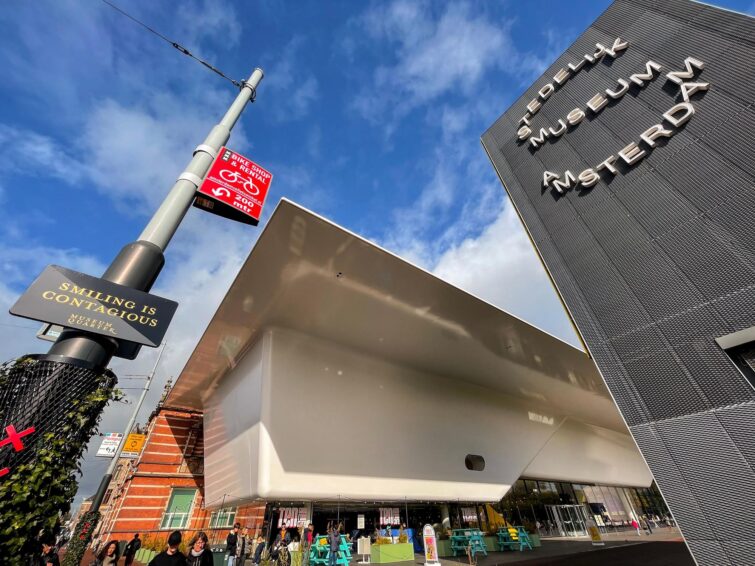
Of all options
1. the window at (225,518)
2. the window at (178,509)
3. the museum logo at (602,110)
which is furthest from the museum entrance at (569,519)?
the window at (178,509)

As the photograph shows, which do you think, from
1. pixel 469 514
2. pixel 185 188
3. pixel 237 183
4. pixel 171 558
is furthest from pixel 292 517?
pixel 185 188

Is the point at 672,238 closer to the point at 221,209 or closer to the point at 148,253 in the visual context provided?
the point at 221,209

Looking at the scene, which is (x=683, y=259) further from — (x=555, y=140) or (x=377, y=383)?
(x=377, y=383)

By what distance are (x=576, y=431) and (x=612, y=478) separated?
5.48 metres

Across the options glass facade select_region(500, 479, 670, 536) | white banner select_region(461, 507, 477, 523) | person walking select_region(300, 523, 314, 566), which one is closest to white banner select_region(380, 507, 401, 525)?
person walking select_region(300, 523, 314, 566)

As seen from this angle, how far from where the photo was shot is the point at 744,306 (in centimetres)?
581

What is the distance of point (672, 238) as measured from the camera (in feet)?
23.1

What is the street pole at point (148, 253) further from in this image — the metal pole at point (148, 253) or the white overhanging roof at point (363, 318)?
the white overhanging roof at point (363, 318)

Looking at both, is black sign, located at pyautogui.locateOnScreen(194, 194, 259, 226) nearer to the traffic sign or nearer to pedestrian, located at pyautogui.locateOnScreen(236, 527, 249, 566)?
pedestrian, located at pyautogui.locateOnScreen(236, 527, 249, 566)

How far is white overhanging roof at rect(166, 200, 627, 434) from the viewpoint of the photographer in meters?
8.61

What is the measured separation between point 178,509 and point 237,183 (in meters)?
22.9

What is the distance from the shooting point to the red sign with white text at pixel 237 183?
5.00 meters

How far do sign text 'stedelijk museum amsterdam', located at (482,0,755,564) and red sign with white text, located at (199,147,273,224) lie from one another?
8049mm

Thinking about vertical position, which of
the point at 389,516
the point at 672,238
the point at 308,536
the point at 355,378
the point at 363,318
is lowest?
the point at 308,536
